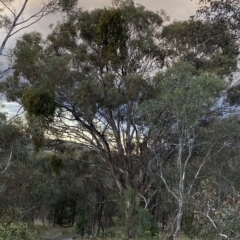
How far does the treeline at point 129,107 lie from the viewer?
12.0 m

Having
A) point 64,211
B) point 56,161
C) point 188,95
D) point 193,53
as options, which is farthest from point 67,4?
point 64,211

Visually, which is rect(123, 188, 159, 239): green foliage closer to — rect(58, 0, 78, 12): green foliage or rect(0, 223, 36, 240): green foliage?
rect(0, 223, 36, 240): green foliage

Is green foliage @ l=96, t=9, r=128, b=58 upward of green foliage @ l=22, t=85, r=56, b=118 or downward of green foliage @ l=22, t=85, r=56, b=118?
upward

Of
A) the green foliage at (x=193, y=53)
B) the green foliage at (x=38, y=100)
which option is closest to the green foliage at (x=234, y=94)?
the green foliage at (x=193, y=53)

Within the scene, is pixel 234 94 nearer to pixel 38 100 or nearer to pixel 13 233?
pixel 38 100

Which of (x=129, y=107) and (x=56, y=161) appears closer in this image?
(x=129, y=107)

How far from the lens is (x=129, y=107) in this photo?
598 inches

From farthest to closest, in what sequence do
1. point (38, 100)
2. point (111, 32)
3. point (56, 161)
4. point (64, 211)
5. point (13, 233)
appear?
point (64, 211)
point (56, 161)
point (111, 32)
point (38, 100)
point (13, 233)

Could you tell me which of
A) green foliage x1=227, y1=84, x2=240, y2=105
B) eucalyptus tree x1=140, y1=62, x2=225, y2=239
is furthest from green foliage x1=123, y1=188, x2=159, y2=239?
green foliage x1=227, y1=84, x2=240, y2=105

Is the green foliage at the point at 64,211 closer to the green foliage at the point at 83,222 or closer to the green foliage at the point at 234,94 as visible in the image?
the green foliage at the point at 83,222

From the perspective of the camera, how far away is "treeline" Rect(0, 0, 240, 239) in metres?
12.0

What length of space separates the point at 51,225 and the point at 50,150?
16447 mm

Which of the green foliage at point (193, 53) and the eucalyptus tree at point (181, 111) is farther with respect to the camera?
the green foliage at point (193, 53)

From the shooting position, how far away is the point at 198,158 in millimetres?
15742
